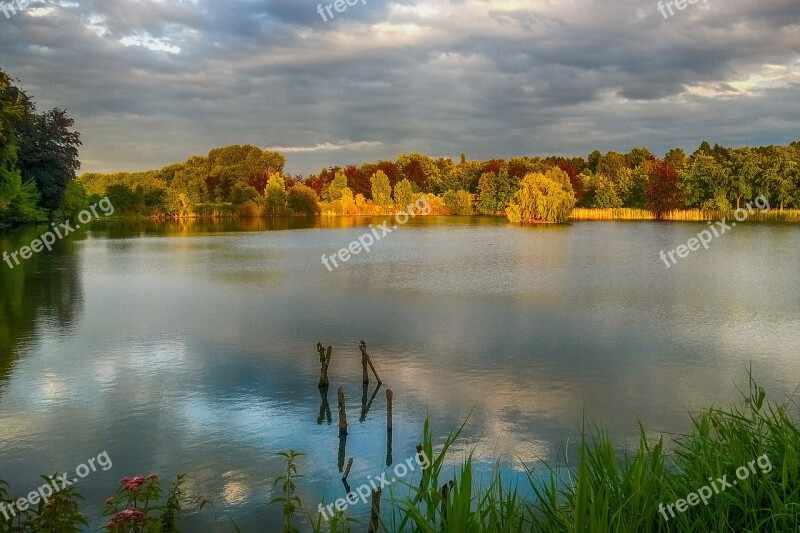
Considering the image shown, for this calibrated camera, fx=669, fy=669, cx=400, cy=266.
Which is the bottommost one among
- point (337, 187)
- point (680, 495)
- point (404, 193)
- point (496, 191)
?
point (680, 495)

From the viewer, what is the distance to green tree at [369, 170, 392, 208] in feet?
345

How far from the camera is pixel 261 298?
21172mm

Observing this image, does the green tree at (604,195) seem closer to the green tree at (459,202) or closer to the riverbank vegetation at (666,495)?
the green tree at (459,202)

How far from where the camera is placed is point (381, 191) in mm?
105188

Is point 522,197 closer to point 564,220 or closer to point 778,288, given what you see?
point 564,220

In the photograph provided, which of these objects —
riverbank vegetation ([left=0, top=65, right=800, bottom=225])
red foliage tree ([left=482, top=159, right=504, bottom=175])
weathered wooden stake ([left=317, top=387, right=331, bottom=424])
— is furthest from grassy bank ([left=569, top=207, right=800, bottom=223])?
weathered wooden stake ([left=317, top=387, right=331, bottom=424])

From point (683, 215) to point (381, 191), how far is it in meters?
46.7

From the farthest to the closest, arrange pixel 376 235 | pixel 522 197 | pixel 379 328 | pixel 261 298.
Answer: pixel 522 197, pixel 376 235, pixel 261 298, pixel 379 328

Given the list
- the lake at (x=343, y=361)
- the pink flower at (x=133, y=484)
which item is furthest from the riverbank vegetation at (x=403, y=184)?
the pink flower at (x=133, y=484)

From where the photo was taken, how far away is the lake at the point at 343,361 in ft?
28.3

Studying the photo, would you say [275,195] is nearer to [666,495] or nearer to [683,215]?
[683,215]

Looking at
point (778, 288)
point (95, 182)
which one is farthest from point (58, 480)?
point (95, 182)

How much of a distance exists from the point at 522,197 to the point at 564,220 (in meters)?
6.17

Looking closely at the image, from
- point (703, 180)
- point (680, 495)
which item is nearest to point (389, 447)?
point (680, 495)
